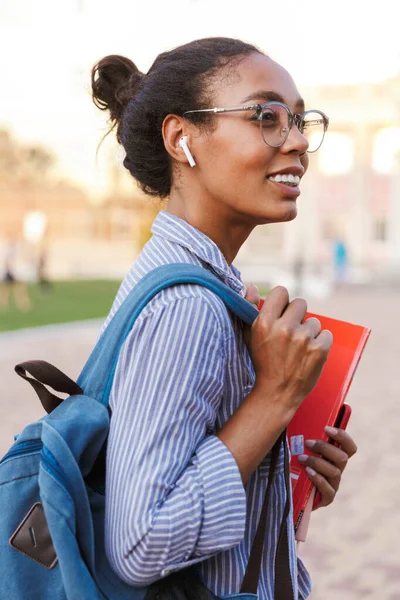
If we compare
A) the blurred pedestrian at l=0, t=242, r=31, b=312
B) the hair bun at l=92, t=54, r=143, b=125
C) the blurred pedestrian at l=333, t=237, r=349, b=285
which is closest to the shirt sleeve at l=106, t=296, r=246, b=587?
the hair bun at l=92, t=54, r=143, b=125

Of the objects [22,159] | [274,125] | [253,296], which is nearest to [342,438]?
[253,296]

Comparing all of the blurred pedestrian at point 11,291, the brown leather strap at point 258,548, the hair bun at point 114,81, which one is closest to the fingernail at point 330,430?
the brown leather strap at point 258,548

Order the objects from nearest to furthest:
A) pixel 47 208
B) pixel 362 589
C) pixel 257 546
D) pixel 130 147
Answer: pixel 257 546 < pixel 130 147 < pixel 362 589 < pixel 47 208

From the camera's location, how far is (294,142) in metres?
1.55

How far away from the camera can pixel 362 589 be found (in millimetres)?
4465

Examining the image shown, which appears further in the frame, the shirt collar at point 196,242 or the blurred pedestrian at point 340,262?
the blurred pedestrian at point 340,262

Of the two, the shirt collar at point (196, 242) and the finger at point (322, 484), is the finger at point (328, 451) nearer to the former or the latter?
the finger at point (322, 484)

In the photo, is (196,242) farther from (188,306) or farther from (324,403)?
(324,403)

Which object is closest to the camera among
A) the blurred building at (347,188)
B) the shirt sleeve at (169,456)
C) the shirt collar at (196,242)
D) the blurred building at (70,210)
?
the shirt sleeve at (169,456)

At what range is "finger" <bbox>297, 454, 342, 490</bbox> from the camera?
1.68m

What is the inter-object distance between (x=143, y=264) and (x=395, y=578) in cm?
373

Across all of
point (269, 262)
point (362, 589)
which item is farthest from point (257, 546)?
point (269, 262)

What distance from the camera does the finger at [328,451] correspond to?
1.69 m

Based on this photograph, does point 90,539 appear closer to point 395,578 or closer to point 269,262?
point 395,578
